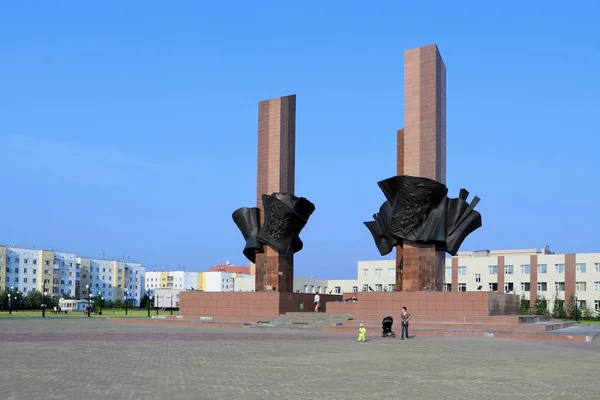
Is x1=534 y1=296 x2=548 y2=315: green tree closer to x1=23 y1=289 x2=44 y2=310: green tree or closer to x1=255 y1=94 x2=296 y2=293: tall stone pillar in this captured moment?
x1=255 y1=94 x2=296 y2=293: tall stone pillar

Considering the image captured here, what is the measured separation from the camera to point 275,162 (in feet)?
124

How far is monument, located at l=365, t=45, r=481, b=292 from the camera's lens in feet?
99.9

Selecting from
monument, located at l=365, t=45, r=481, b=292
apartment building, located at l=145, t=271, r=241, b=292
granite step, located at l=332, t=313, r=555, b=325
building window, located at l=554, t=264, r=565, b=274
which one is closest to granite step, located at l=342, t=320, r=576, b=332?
granite step, located at l=332, t=313, r=555, b=325

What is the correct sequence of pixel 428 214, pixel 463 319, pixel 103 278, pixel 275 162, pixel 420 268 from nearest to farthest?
pixel 463 319, pixel 420 268, pixel 428 214, pixel 275 162, pixel 103 278

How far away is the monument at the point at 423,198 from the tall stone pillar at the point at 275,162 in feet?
19.8

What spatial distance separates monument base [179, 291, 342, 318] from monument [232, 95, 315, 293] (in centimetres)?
118

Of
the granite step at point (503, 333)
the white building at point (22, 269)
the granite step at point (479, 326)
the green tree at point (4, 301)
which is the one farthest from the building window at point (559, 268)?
the white building at point (22, 269)

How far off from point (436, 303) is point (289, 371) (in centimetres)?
1808

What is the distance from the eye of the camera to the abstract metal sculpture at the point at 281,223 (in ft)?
119

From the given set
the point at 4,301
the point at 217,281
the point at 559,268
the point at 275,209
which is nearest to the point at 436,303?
the point at 275,209

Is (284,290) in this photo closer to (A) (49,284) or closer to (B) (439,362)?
(B) (439,362)

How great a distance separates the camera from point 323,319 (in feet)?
104

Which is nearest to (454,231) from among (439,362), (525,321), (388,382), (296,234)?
(525,321)

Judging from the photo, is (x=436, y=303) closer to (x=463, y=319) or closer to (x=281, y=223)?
(x=463, y=319)
